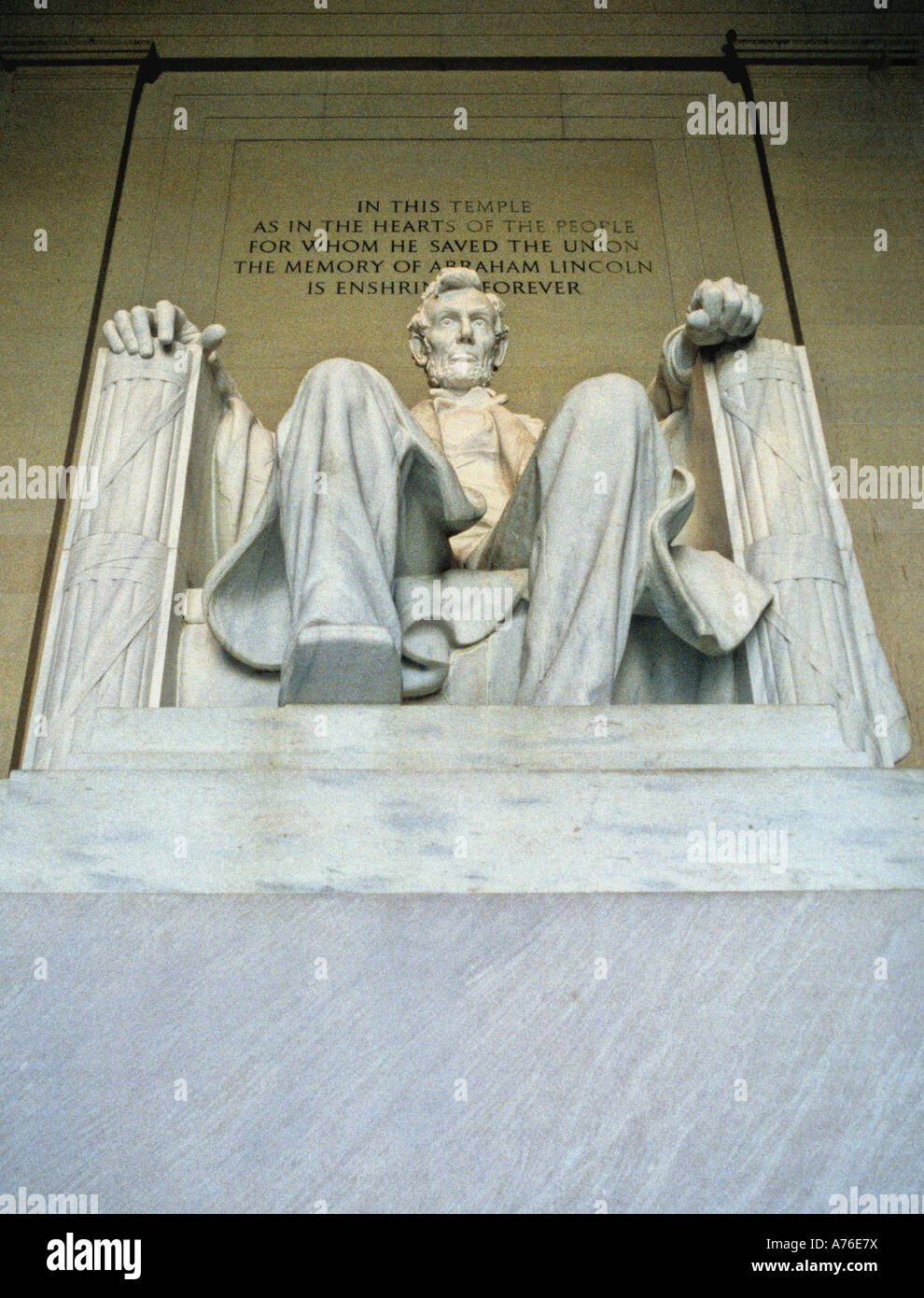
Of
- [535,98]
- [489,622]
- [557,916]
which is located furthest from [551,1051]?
[535,98]

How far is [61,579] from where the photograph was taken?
334 cm

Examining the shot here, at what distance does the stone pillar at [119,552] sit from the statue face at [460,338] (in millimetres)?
987

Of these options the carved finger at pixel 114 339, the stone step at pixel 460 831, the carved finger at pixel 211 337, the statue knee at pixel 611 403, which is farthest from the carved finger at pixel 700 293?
the stone step at pixel 460 831

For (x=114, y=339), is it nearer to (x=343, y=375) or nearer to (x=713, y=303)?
(x=343, y=375)

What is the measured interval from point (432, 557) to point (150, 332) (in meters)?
1.02

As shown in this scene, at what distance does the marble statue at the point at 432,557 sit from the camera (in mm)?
2604

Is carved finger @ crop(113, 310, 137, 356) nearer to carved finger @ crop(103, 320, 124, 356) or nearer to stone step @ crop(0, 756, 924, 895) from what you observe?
carved finger @ crop(103, 320, 124, 356)

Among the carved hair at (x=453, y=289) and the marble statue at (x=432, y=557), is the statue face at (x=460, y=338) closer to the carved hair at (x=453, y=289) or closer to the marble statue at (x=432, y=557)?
the carved hair at (x=453, y=289)

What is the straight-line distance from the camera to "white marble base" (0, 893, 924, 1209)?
1.86 metres

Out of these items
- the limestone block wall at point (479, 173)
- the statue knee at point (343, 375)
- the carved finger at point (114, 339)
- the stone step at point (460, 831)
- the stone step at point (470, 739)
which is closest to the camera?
the stone step at point (460, 831)

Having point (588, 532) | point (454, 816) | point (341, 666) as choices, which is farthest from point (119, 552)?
point (454, 816)

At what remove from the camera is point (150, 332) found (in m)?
3.59

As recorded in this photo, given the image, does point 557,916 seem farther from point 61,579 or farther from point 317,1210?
point 61,579
